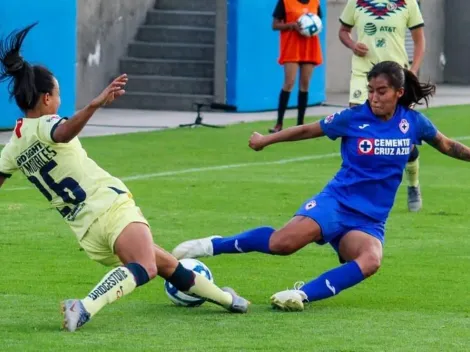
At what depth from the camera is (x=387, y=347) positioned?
6270 mm

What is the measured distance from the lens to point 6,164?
6.94 meters

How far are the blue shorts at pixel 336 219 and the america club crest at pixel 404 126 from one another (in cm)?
56

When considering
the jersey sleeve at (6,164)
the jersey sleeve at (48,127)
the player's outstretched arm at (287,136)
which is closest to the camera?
the jersey sleeve at (48,127)

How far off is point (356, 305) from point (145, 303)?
1178 millimetres

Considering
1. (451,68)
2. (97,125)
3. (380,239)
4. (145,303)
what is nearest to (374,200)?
(380,239)

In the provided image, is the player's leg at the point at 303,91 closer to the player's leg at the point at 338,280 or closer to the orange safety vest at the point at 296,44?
the orange safety vest at the point at 296,44

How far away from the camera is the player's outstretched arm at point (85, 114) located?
20.9 feet

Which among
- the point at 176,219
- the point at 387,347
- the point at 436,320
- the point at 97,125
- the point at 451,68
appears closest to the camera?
the point at 387,347

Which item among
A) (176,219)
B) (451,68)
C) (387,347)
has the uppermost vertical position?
(387,347)

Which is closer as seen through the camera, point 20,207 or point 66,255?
point 66,255

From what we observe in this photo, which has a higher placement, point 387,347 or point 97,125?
point 387,347

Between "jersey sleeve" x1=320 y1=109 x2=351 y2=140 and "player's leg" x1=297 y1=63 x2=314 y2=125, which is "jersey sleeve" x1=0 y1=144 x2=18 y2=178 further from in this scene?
"player's leg" x1=297 y1=63 x2=314 y2=125

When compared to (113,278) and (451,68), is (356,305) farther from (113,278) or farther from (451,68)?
(451,68)

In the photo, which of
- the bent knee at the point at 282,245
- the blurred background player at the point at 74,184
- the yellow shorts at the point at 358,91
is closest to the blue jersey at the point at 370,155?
the bent knee at the point at 282,245
